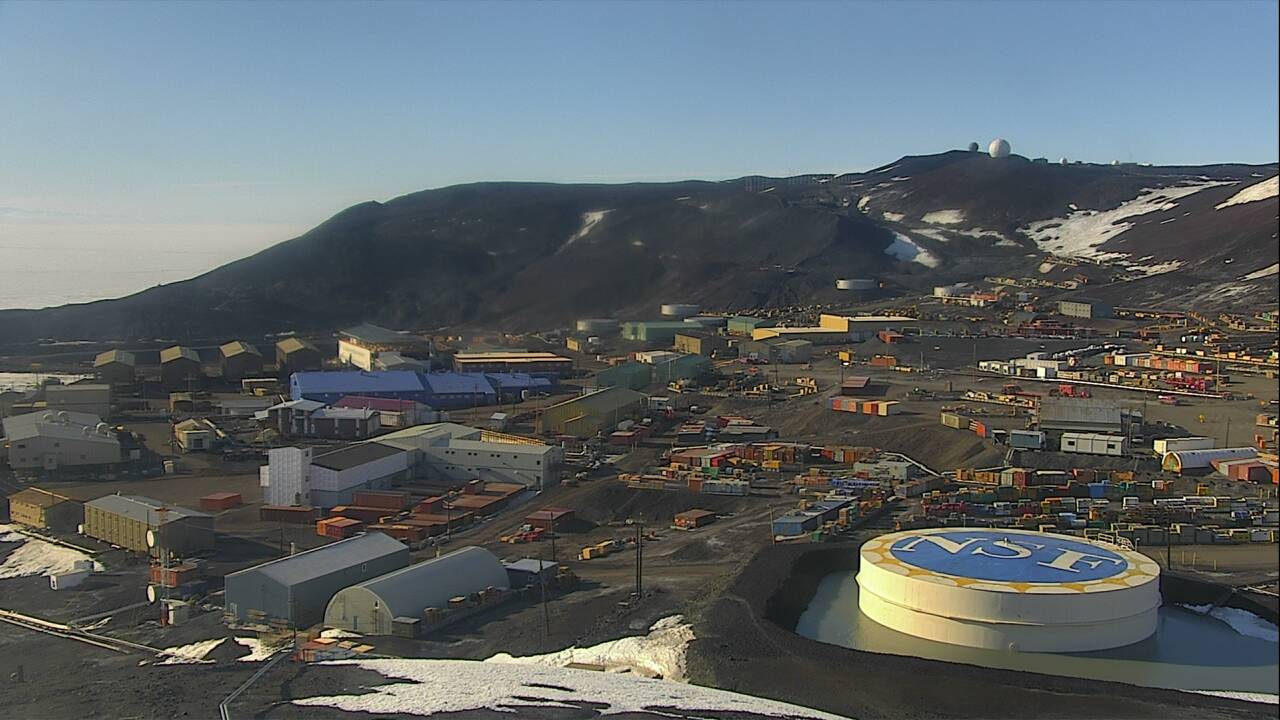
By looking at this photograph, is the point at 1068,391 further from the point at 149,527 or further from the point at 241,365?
the point at 241,365

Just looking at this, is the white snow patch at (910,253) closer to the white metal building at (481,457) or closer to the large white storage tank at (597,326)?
the large white storage tank at (597,326)

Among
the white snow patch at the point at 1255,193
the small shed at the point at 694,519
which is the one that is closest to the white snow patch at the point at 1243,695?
the small shed at the point at 694,519

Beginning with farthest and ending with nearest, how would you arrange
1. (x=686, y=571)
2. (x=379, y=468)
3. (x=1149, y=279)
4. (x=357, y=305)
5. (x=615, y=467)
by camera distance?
(x=357, y=305) < (x=1149, y=279) < (x=615, y=467) < (x=379, y=468) < (x=686, y=571)

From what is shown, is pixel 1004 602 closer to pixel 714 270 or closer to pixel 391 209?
pixel 714 270

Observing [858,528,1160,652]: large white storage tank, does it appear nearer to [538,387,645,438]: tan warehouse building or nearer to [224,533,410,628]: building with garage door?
[224,533,410,628]: building with garage door

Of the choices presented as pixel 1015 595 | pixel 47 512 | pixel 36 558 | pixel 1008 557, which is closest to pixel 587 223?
pixel 47 512

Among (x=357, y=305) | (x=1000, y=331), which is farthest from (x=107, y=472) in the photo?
(x=357, y=305)
